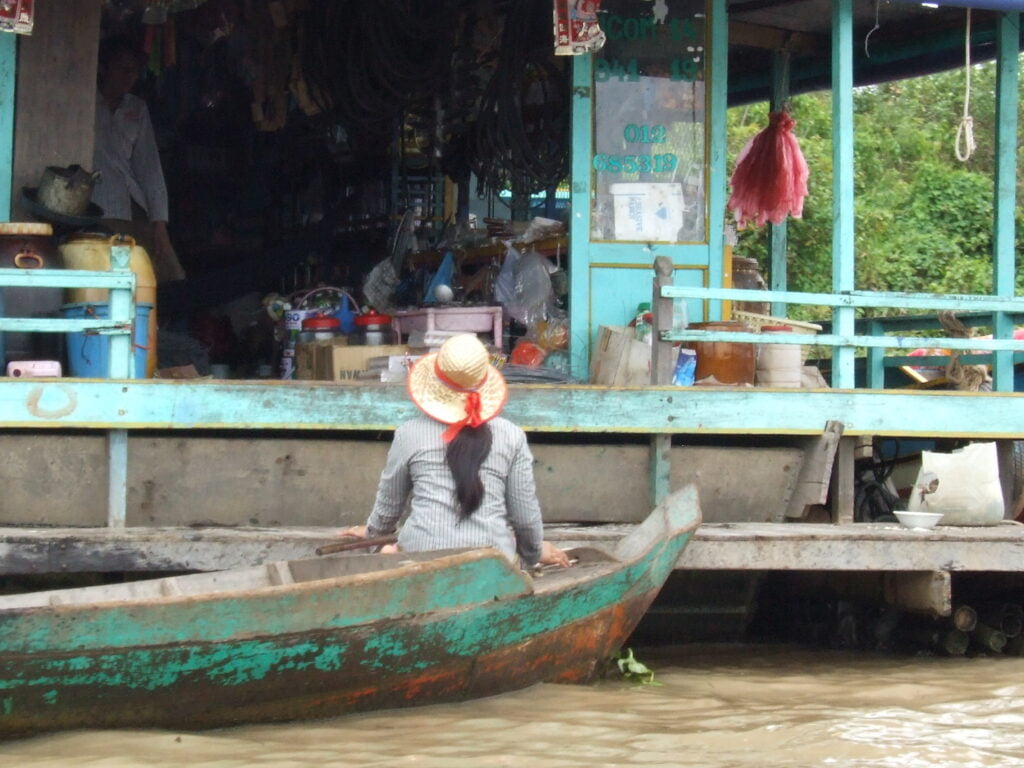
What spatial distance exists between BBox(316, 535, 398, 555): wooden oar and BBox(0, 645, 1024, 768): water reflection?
0.63 m

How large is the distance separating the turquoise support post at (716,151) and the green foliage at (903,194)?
26.0ft

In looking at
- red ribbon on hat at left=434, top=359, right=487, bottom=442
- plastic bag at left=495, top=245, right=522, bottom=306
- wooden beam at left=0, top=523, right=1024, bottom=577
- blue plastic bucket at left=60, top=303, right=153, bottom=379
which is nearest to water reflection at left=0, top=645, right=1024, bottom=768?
wooden beam at left=0, top=523, right=1024, bottom=577

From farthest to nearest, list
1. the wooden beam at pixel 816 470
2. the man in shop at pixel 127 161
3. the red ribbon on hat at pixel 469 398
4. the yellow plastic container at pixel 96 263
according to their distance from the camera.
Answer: the man in shop at pixel 127 161, the yellow plastic container at pixel 96 263, the wooden beam at pixel 816 470, the red ribbon on hat at pixel 469 398

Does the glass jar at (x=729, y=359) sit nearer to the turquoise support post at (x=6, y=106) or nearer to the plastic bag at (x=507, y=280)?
the plastic bag at (x=507, y=280)

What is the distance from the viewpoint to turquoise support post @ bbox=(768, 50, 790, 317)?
921 centimetres

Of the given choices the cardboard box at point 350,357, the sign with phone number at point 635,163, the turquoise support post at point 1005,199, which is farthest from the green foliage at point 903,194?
the cardboard box at point 350,357

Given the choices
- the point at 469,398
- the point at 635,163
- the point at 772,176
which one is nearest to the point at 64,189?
the point at 469,398

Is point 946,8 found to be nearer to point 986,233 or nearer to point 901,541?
point 901,541

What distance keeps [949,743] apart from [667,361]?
2.09 meters

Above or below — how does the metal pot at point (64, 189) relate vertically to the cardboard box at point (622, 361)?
above

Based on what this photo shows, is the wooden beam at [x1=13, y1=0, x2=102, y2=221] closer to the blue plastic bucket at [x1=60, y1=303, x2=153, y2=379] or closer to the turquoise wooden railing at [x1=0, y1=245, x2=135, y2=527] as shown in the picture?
the blue plastic bucket at [x1=60, y1=303, x2=153, y2=379]

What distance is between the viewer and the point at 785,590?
758cm

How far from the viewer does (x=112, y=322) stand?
564 centimetres

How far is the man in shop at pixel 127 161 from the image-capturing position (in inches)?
324
